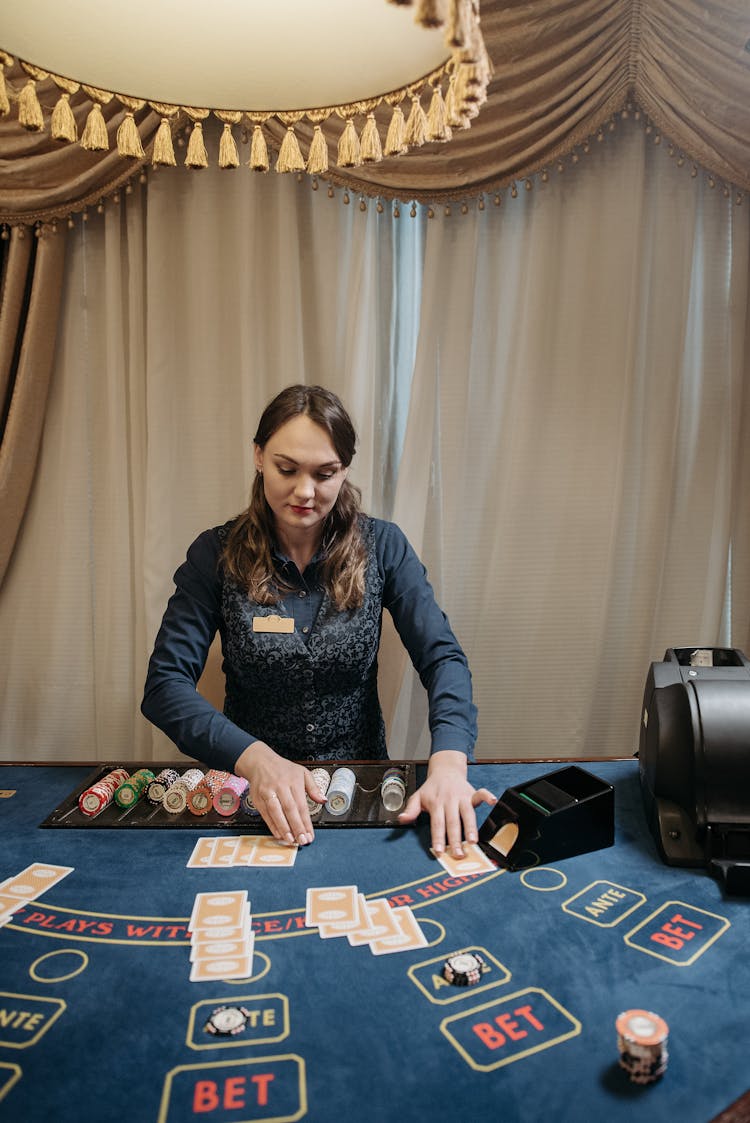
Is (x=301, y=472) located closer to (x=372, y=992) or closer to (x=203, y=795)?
(x=203, y=795)

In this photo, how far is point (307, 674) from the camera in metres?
1.87

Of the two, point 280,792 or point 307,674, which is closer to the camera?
point 280,792

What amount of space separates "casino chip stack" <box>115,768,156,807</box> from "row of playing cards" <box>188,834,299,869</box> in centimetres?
20

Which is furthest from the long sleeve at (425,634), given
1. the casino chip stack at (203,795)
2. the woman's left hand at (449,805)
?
the casino chip stack at (203,795)

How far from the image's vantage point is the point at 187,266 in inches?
94.5

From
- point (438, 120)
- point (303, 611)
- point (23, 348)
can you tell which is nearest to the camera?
point (438, 120)

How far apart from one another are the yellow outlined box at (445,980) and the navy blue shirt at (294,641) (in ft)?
1.97

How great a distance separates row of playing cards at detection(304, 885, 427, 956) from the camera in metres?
1.10

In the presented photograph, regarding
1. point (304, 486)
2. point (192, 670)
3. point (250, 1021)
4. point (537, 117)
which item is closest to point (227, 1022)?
point (250, 1021)

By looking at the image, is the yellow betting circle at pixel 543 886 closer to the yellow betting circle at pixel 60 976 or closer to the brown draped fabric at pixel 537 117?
the yellow betting circle at pixel 60 976

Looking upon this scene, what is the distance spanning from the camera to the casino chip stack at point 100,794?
1.47 metres

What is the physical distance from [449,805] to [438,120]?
1062mm

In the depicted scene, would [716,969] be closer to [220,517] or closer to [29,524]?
[220,517]

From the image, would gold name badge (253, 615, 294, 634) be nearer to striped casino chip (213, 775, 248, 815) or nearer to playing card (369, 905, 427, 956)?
striped casino chip (213, 775, 248, 815)
